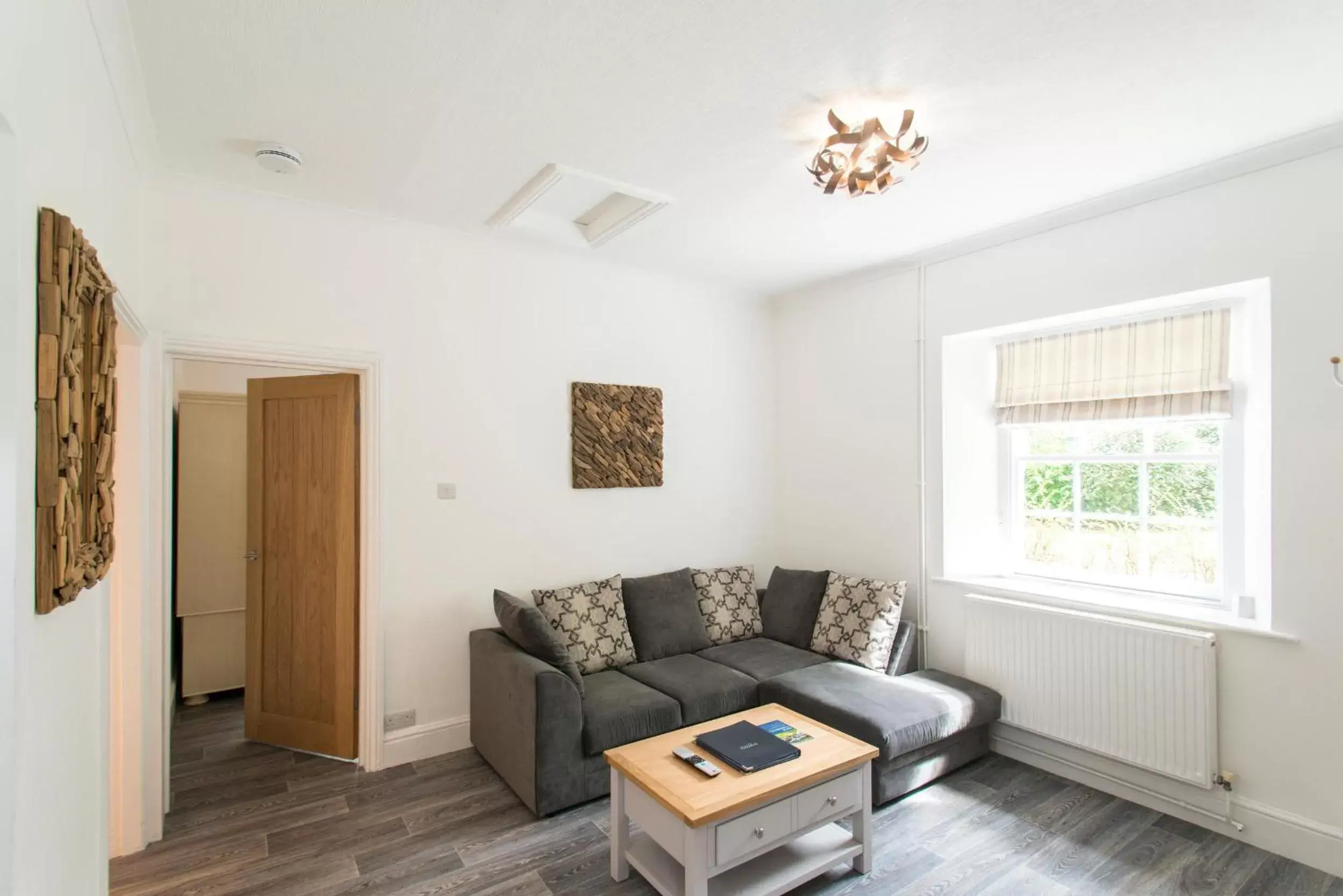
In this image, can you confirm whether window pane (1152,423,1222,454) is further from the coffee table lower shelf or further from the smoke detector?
the smoke detector

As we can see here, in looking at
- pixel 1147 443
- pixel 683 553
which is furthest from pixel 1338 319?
pixel 683 553

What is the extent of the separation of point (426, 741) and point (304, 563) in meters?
1.11

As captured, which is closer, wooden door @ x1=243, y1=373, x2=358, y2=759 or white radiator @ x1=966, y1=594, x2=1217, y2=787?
white radiator @ x1=966, y1=594, x2=1217, y2=787

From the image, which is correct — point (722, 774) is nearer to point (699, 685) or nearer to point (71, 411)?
point (699, 685)

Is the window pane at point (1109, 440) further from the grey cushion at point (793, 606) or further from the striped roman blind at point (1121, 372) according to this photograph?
the grey cushion at point (793, 606)

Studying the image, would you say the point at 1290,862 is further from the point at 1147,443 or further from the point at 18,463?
the point at 18,463

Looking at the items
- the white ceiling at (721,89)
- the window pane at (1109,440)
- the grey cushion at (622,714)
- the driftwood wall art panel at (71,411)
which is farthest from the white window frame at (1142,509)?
the driftwood wall art panel at (71,411)

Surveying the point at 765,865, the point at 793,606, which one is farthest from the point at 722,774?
the point at 793,606

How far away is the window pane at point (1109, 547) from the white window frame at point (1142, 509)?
0.10 feet

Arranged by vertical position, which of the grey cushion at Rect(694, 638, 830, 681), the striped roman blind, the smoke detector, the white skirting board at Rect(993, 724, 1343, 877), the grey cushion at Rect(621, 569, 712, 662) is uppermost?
the smoke detector

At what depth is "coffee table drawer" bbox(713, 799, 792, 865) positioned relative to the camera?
211cm

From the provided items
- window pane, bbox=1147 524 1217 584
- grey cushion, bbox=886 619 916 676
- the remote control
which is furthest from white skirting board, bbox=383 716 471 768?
window pane, bbox=1147 524 1217 584

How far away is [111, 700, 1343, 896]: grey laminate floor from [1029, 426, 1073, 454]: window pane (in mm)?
1622

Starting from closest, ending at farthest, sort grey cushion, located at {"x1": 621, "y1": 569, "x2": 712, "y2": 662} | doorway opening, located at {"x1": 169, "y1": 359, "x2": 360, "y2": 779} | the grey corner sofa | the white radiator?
the white radiator < the grey corner sofa < doorway opening, located at {"x1": 169, "y1": 359, "x2": 360, "y2": 779} < grey cushion, located at {"x1": 621, "y1": 569, "x2": 712, "y2": 662}
